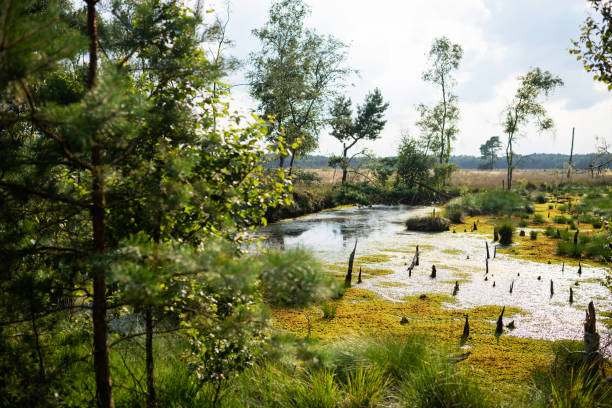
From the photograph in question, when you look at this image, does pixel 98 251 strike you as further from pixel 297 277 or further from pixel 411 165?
pixel 411 165

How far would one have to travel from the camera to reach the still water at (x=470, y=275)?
6.70 m

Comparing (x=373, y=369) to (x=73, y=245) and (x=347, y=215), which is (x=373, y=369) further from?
(x=347, y=215)

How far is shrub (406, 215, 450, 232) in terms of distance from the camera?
1697 cm

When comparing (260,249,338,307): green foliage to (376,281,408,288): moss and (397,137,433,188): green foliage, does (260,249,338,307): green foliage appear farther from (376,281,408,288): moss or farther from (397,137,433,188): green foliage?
(397,137,433,188): green foliage

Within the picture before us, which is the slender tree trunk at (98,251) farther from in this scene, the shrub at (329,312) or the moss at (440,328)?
the shrub at (329,312)

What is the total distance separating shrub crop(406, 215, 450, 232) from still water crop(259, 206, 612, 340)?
766 millimetres

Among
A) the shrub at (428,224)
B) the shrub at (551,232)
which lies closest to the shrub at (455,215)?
the shrub at (428,224)

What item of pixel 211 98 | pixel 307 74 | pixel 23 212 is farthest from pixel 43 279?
pixel 307 74

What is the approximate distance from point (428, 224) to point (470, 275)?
7772 millimetres

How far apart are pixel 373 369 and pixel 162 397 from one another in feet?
6.22

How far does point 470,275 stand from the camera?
373 inches

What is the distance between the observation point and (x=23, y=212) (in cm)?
219

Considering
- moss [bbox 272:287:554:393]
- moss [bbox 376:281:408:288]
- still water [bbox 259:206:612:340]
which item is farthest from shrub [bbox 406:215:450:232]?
moss [bbox 272:287:554:393]

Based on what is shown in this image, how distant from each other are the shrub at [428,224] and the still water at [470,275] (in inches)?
30.2
